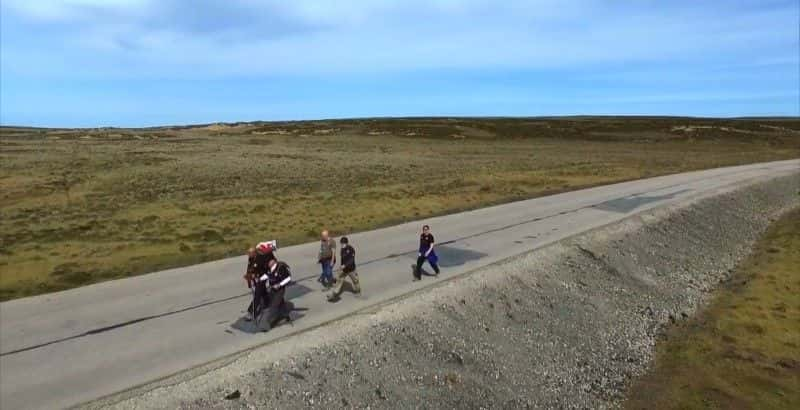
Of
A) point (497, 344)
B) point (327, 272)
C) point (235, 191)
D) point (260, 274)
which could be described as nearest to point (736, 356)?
point (497, 344)

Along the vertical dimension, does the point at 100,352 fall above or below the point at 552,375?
above

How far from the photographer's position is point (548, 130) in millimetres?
Answer: 104625

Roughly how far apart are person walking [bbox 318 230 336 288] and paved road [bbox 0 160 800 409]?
305 millimetres

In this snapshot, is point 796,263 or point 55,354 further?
point 796,263

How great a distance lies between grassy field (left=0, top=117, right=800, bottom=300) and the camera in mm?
18469

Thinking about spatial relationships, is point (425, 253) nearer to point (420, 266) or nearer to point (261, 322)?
point (420, 266)

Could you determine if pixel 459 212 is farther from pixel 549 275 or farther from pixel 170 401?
pixel 170 401

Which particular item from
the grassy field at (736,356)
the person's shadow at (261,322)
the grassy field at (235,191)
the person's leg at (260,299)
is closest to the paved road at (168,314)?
the person's shadow at (261,322)

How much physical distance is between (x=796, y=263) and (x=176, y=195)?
29969 millimetres

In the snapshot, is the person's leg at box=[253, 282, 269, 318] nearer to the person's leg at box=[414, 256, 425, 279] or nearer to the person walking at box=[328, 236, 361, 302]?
the person walking at box=[328, 236, 361, 302]

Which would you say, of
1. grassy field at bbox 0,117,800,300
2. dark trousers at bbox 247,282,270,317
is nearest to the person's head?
dark trousers at bbox 247,282,270,317

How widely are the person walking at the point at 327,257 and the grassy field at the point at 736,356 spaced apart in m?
7.58

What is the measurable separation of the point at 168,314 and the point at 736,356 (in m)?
14.1

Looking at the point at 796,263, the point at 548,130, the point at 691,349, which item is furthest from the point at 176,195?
the point at 548,130
